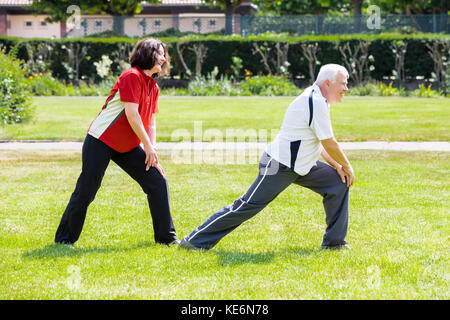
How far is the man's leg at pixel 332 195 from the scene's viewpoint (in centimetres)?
495

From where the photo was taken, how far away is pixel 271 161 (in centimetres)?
487

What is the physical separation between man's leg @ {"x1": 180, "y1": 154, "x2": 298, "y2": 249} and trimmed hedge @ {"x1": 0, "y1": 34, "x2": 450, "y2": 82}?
61.3 ft

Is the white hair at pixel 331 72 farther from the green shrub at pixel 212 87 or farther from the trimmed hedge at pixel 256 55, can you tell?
the trimmed hedge at pixel 256 55

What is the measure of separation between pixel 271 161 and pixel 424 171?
4689 mm

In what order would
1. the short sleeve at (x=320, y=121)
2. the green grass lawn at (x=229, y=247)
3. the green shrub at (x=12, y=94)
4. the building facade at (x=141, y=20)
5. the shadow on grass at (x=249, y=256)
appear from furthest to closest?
the building facade at (x=141, y=20)
the green shrub at (x=12, y=94)
the shadow on grass at (x=249, y=256)
the short sleeve at (x=320, y=121)
the green grass lawn at (x=229, y=247)

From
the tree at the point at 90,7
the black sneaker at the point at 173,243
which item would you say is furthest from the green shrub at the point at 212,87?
the black sneaker at the point at 173,243

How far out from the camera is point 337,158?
15.9ft

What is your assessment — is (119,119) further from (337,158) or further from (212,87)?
(212,87)

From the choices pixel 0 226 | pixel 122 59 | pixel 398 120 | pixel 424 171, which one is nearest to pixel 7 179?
pixel 0 226

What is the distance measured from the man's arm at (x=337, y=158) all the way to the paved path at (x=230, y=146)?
5894mm

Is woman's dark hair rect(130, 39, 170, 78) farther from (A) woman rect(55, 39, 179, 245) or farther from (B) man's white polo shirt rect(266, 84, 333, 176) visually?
(B) man's white polo shirt rect(266, 84, 333, 176)

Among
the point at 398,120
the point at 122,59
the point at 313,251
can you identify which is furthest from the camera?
the point at 122,59

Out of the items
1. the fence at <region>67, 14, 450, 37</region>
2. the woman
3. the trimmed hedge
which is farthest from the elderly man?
the fence at <region>67, 14, 450, 37</region>
